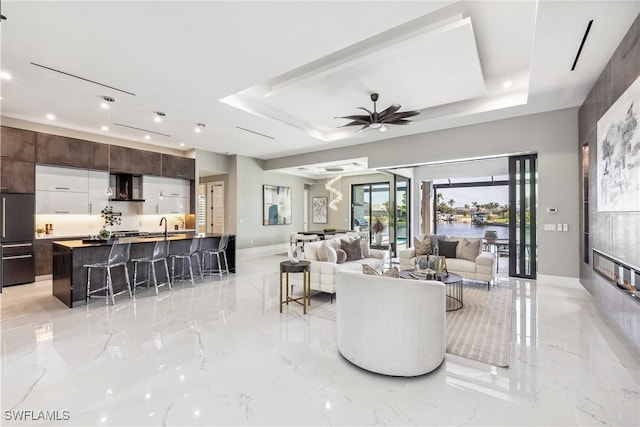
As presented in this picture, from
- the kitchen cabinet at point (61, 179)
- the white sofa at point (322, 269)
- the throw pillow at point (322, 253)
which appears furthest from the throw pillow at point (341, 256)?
the kitchen cabinet at point (61, 179)

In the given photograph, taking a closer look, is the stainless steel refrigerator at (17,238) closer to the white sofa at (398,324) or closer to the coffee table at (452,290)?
the white sofa at (398,324)

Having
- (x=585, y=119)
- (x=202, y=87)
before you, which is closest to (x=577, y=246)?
(x=585, y=119)

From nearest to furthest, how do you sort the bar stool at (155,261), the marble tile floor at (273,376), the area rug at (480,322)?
1. the marble tile floor at (273,376)
2. the area rug at (480,322)
3. the bar stool at (155,261)

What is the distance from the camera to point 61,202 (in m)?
6.18

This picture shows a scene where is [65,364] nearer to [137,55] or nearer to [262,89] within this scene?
[137,55]

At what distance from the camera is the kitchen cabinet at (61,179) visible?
591cm

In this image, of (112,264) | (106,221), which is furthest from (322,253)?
(106,221)

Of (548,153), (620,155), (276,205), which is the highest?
(548,153)

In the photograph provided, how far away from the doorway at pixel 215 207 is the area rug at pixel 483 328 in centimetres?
764

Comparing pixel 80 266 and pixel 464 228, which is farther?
pixel 464 228

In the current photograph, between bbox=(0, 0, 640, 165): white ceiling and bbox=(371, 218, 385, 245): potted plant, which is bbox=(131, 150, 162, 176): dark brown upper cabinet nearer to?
bbox=(0, 0, 640, 165): white ceiling

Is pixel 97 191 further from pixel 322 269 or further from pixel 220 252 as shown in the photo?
pixel 322 269

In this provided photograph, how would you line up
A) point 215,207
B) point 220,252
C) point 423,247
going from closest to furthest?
point 423,247 → point 220,252 → point 215,207

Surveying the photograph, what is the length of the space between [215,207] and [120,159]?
11.3ft
